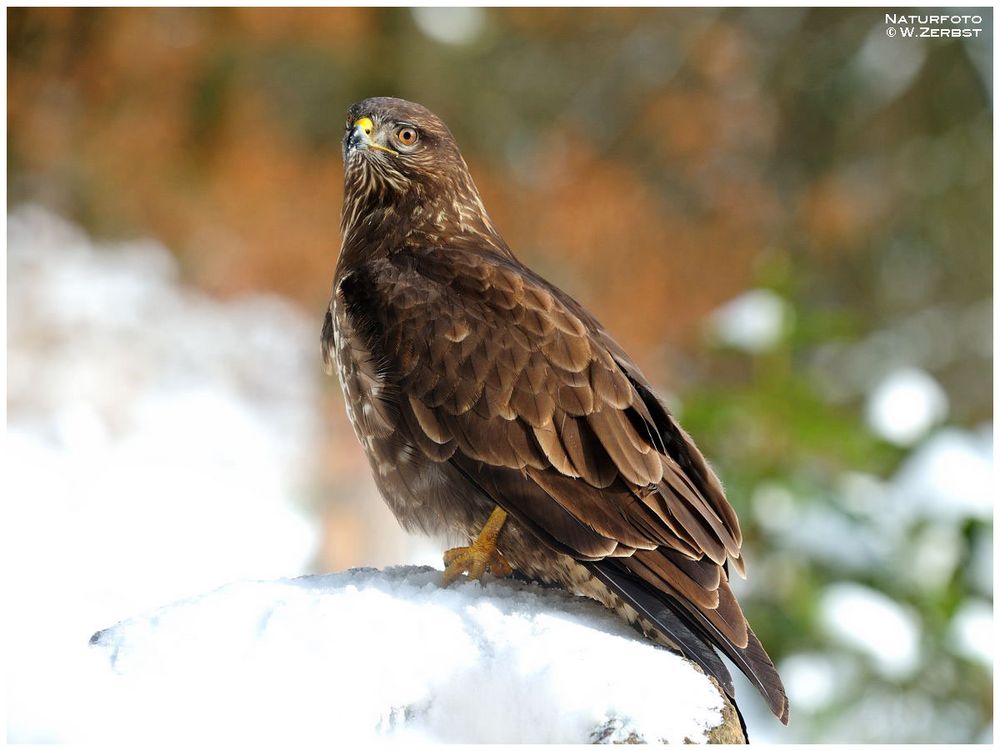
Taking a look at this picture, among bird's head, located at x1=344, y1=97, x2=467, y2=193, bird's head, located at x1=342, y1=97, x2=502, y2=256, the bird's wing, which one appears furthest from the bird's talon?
bird's head, located at x1=344, y1=97, x2=467, y2=193

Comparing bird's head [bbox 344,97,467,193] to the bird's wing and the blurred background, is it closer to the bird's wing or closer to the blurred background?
the bird's wing

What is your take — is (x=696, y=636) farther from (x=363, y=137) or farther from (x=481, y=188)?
(x=481, y=188)

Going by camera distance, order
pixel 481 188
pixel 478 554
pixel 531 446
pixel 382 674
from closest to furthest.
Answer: pixel 382 674
pixel 531 446
pixel 478 554
pixel 481 188

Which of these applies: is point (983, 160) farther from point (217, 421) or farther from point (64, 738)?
point (64, 738)

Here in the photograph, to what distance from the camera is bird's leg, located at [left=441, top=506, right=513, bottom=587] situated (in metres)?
2.39

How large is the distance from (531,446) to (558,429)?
0.07 m

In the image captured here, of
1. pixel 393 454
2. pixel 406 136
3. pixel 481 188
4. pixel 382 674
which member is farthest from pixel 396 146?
pixel 481 188

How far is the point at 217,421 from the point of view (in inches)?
275

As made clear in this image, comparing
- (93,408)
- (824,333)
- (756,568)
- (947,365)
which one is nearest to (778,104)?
(947,365)

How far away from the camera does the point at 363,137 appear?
8.98 feet

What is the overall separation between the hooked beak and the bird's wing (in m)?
0.35

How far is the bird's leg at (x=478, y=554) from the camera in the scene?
239cm

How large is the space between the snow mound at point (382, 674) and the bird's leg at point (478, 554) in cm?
7

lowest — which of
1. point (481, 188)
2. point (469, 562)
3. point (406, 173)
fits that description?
point (469, 562)
